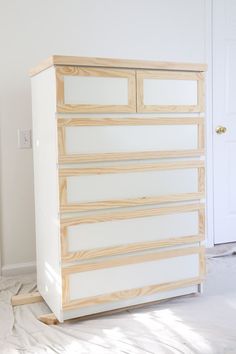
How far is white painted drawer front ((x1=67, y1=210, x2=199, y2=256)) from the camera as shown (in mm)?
1974

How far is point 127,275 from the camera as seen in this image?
2086mm

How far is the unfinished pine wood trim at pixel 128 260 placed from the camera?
1968mm

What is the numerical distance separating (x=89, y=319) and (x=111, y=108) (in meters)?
0.97

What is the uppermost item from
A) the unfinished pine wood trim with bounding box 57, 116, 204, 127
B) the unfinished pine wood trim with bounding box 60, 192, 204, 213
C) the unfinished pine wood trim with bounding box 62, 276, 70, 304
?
the unfinished pine wood trim with bounding box 57, 116, 204, 127

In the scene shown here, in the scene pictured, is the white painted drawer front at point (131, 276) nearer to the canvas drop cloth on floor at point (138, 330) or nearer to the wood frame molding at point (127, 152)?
the canvas drop cloth on floor at point (138, 330)

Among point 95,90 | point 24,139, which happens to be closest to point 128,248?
point 95,90

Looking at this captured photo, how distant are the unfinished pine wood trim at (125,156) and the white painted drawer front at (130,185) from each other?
7 centimetres

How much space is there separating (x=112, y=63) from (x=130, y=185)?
554 millimetres

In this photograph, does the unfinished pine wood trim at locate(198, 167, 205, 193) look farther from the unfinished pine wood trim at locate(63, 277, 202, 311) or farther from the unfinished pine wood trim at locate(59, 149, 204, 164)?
the unfinished pine wood trim at locate(63, 277, 202, 311)

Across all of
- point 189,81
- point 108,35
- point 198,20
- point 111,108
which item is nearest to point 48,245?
point 111,108

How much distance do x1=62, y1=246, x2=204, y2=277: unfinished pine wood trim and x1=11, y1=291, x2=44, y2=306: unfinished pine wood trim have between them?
426 millimetres

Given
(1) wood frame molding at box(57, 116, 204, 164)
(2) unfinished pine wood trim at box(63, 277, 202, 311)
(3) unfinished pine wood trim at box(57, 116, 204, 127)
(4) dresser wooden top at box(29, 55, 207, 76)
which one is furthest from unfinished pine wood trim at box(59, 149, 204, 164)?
(2) unfinished pine wood trim at box(63, 277, 202, 311)

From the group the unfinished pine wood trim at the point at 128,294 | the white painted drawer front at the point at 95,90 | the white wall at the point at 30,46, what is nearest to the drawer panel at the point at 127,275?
the unfinished pine wood trim at the point at 128,294

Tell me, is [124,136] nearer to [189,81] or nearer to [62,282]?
[189,81]
